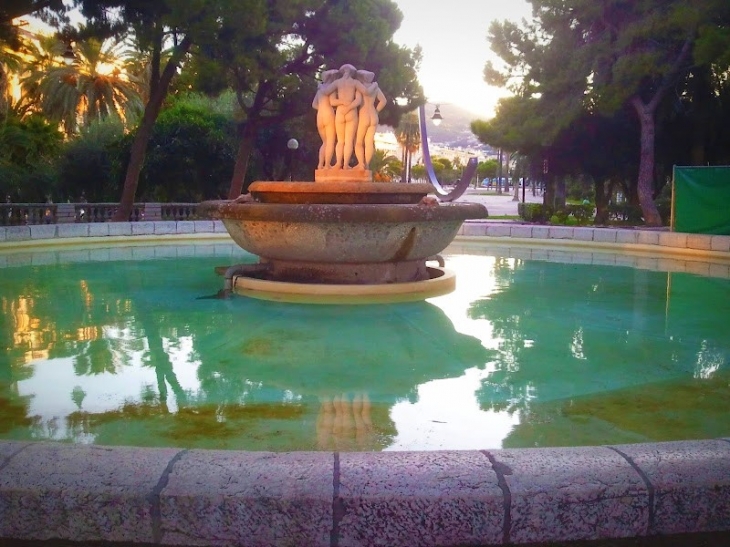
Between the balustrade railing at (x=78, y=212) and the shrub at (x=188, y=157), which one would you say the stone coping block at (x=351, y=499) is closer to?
the balustrade railing at (x=78, y=212)

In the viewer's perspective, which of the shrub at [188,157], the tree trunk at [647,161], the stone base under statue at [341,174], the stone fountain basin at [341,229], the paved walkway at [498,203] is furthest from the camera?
the paved walkway at [498,203]

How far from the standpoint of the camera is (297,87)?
2352 centimetres

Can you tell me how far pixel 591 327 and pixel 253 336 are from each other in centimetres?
341

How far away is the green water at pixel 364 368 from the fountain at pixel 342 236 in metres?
0.49

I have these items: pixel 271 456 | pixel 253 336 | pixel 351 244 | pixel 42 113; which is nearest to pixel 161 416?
pixel 271 456

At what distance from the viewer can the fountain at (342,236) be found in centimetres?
840

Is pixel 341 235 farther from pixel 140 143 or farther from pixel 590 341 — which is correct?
pixel 140 143

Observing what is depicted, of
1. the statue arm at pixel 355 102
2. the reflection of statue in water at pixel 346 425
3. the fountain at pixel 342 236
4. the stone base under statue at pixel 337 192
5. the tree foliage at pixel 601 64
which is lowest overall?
the reflection of statue in water at pixel 346 425

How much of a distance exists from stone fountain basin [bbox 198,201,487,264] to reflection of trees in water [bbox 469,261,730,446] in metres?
1.13

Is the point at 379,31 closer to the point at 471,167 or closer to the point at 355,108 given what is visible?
the point at 471,167

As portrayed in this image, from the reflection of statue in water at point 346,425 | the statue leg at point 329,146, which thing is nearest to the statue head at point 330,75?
the statue leg at point 329,146

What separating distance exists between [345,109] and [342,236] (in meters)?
2.64

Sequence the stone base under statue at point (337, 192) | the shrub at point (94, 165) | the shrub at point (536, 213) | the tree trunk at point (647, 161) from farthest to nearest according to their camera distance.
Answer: the shrub at point (536, 213), the shrub at point (94, 165), the tree trunk at point (647, 161), the stone base under statue at point (337, 192)

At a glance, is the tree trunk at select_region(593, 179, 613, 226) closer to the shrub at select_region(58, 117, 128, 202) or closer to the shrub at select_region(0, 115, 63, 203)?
the shrub at select_region(58, 117, 128, 202)
